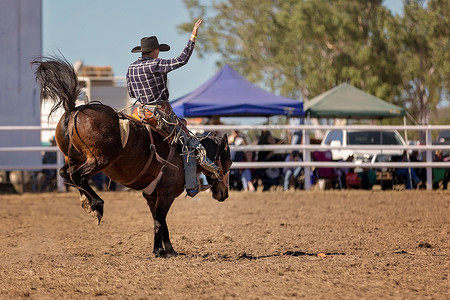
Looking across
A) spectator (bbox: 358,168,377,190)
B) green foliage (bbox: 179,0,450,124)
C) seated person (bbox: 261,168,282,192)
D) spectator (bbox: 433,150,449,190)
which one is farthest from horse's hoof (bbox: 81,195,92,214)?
green foliage (bbox: 179,0,450,124)

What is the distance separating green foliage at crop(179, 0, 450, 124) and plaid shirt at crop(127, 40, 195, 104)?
118 feet

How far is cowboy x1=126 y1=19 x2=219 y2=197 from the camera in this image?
24.6ft

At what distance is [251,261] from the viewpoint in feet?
23.5

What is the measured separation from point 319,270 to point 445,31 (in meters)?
38.7

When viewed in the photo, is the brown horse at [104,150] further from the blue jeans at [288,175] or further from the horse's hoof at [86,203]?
the blue jeans at [288,175]

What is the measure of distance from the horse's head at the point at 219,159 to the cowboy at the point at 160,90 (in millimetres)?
320

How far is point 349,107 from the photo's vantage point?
20.7m

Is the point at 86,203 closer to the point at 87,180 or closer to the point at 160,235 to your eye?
the point at 87,180

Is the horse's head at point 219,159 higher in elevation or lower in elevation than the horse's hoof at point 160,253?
higher

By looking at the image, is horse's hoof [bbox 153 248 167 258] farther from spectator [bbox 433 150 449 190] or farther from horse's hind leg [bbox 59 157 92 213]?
spectator [bbox 433 150 449 190]

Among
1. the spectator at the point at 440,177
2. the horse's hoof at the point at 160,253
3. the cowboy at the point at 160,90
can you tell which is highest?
the cowboy at the point at 160,90

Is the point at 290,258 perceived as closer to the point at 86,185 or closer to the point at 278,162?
the point at 86,185

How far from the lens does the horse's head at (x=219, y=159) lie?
Result: 825 centimetres

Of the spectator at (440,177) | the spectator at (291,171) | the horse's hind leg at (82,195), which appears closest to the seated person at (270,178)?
the spectator at (291,171)
